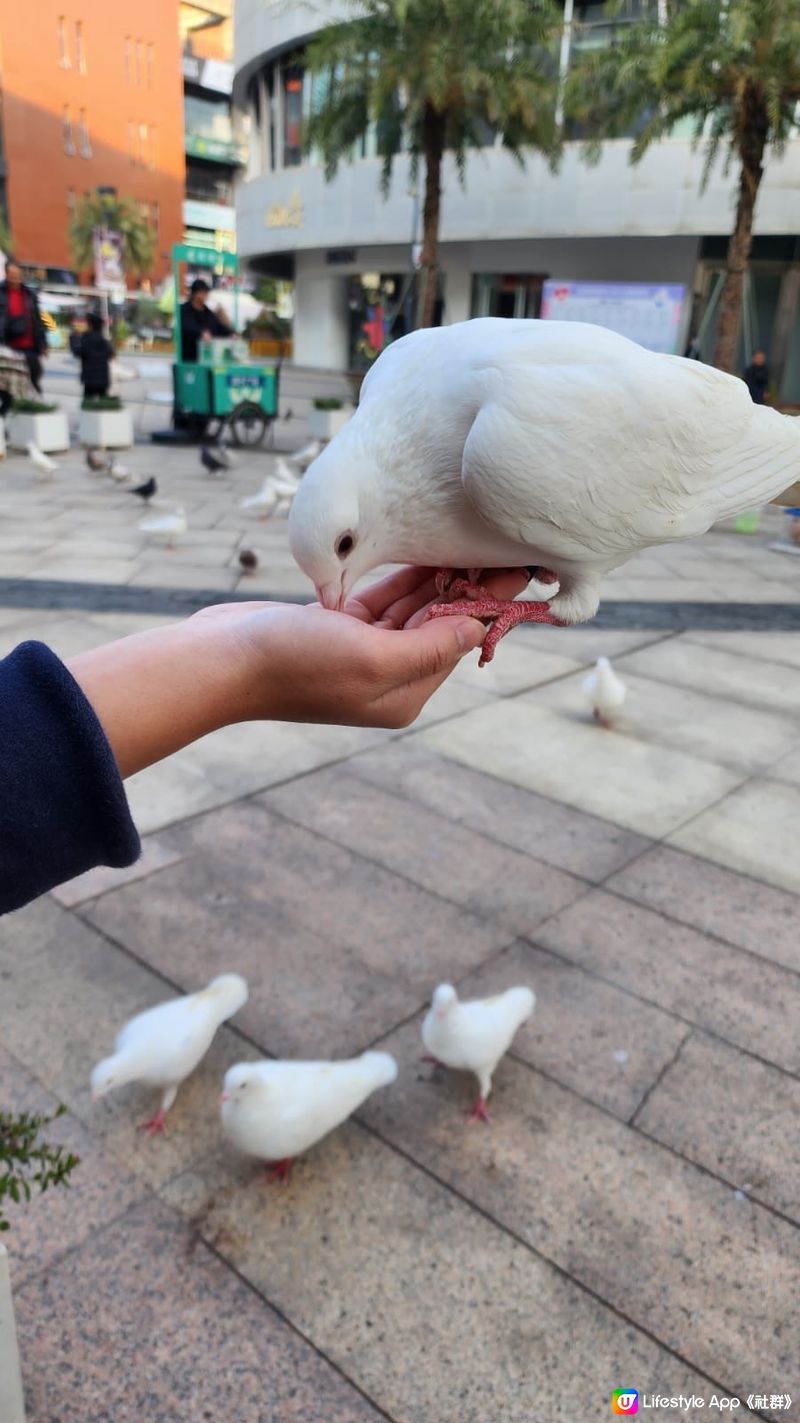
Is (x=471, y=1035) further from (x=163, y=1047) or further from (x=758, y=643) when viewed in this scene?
(x=758, y=643)

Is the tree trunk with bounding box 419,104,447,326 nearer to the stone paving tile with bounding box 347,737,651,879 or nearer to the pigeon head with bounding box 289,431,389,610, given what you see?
the stone paving tile with bounding box 347,737,651,879

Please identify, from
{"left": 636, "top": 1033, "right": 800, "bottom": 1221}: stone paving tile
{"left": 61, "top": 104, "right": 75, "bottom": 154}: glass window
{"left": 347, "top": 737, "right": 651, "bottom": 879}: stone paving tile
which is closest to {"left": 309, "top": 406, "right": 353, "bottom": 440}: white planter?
{"left": 347, "top": 737, "right": 651, "bottom": 879}: stone paving tile

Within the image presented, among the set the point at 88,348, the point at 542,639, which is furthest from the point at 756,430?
→ the point at 88,348

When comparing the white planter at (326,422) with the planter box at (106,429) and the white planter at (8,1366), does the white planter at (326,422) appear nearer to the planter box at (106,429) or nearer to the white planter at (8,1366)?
the planter box at (106,429)

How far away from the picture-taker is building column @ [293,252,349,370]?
130 feet

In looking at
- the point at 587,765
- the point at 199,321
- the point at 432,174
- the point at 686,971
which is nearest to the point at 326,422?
the point at 199,321

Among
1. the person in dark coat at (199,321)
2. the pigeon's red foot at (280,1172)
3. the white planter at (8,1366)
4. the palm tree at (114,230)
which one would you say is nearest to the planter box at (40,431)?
the person in dark coat at (199,321)

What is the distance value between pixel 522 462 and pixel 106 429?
1582 cm

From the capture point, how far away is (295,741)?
5715 mm

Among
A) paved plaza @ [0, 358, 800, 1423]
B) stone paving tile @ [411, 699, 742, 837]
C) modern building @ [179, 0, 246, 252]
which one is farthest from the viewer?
modern building @ [179, 0, 246, 252]

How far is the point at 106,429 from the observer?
1622 cm

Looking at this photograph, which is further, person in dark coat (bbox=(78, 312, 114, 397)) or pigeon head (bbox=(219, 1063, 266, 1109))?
person in dark coat (bbox=(78, 312, 114, 397))

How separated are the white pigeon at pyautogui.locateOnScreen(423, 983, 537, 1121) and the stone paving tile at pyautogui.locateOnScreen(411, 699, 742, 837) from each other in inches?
79.6

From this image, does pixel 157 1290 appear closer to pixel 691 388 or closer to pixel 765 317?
pixel 691 388
